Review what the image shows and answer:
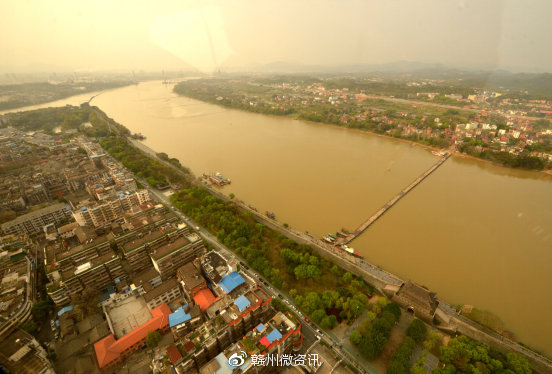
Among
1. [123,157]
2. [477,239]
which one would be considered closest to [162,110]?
[123,157]

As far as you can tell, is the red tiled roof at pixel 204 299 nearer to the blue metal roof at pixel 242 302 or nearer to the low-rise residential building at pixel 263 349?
the blue metal roof at pixel 242 302

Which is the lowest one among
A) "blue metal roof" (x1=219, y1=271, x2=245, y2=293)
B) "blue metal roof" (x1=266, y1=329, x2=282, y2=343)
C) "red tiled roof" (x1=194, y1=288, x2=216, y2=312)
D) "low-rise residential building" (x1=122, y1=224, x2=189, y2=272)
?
"red tiled roof" (x1=194, y1=288, x2=216, y2=312)

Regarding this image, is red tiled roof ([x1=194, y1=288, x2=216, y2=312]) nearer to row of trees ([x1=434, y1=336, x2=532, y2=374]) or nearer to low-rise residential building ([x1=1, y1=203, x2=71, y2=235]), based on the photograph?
row of trees ([x1=434, y1=336, x2=532, y2=374])

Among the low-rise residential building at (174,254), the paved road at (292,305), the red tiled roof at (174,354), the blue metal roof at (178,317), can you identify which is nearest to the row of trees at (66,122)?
the paved road at (292,305)

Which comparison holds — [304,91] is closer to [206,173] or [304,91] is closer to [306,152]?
[306,152]

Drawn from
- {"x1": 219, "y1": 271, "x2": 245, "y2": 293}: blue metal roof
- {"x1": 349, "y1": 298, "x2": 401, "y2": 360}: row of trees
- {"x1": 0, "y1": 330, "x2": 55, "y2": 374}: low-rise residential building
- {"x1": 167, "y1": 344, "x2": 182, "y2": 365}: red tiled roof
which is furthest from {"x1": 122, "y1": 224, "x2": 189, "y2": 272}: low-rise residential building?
{"x1": 349, "y1": 298, "x2": 401, "y2": 360}: row of trees

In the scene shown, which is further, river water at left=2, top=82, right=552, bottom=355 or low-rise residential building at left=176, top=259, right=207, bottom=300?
river water at left=2, top=82, right=552, bottom=355
